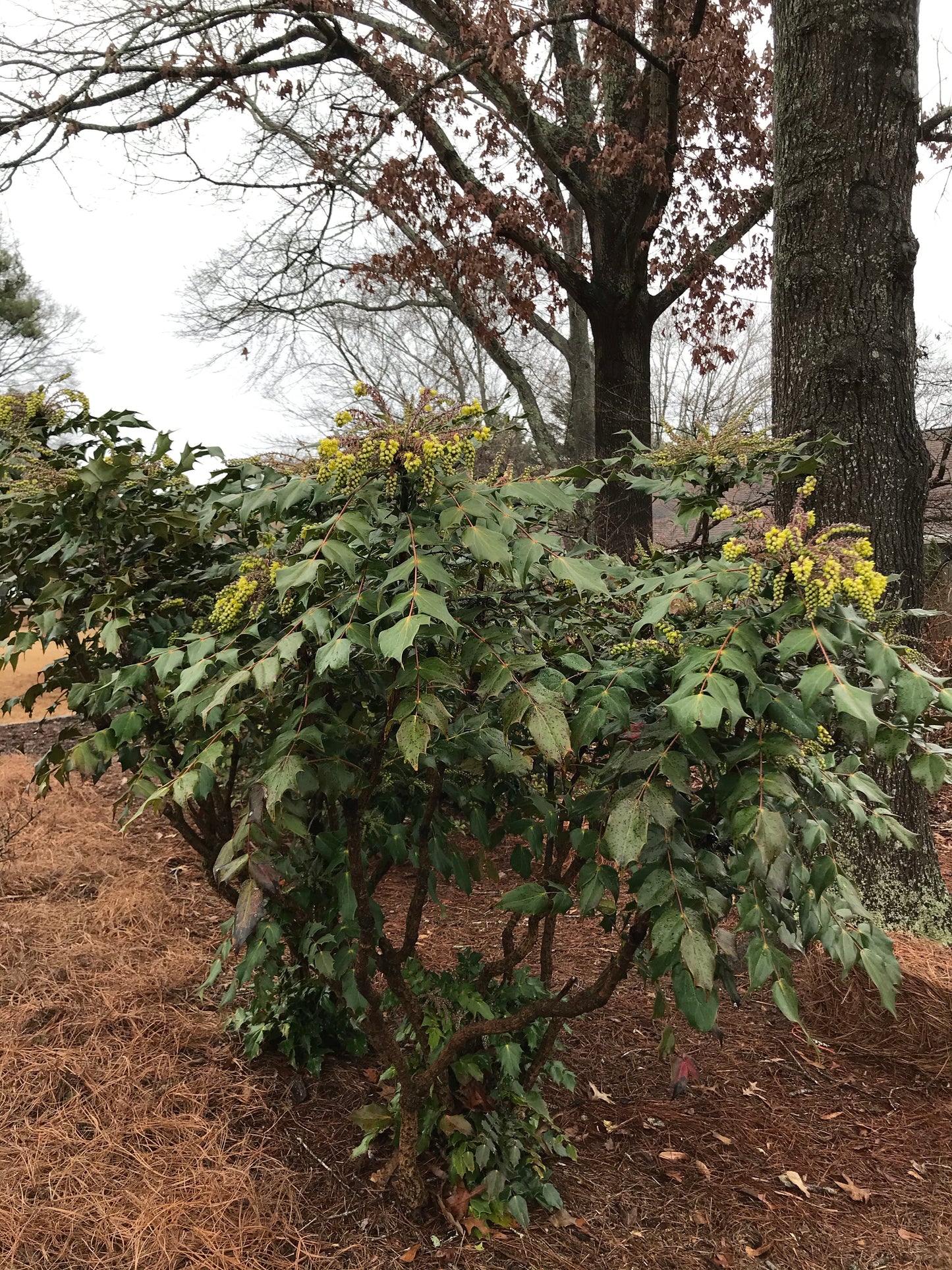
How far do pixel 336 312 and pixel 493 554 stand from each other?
48.1 ft

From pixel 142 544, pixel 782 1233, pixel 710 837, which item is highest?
pixel 142 544

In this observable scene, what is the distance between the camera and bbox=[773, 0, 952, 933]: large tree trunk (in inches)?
148

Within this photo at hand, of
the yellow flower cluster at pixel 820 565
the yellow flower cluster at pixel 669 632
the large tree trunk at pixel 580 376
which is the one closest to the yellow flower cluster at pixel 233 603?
the yellow flower cluster at pixel 669 632

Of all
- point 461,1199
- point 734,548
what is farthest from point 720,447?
point 461,1199

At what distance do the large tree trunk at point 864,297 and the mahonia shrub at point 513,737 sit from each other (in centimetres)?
209

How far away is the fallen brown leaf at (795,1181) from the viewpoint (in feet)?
7.68

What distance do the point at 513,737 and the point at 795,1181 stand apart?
1.54 m

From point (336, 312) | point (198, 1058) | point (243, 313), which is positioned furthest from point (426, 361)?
point (198, 1058)

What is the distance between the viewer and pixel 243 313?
36.9 feet

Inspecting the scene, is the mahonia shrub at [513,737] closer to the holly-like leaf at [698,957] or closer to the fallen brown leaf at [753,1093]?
the holly-like leaf at [698,957]

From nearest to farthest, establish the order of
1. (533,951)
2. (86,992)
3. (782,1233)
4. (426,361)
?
(782,1233) → (86,992) → (533,951) → (426,361)

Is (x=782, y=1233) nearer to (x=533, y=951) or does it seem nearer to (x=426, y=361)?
(x=533, y=951)

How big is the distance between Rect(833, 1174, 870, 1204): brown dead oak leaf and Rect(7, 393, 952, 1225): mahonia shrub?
80cm

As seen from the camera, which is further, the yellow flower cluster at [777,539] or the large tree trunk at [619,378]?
the large tree trunk at [619,378]
